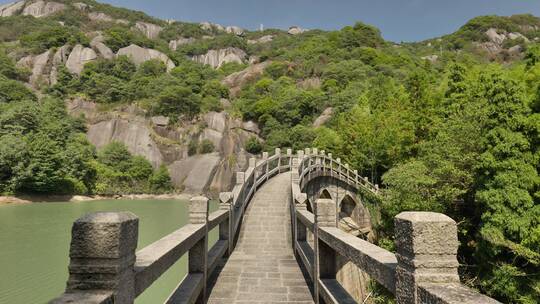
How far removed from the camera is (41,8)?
9844 cm

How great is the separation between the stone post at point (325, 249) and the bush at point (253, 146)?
4197 cm

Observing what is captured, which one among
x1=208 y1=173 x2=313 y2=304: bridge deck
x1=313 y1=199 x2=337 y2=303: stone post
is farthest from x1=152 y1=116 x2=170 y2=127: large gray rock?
x1=313 y1=199 x2=337 y2=303: stone post

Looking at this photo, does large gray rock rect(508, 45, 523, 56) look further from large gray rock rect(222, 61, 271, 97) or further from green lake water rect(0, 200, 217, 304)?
green lake water rect(0, 200, 217, 304)

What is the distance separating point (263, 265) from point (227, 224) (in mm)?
1376

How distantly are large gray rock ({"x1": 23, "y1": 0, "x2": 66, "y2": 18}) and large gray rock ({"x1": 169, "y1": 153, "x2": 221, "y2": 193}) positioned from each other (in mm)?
90361

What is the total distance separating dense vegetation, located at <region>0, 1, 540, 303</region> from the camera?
11523 millimetres

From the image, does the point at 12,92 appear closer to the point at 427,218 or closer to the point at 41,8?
the point at 427,218

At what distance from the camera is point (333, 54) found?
73.6m

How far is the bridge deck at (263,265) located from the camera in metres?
5.18

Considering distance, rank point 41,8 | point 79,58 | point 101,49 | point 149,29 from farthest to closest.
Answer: point 149,29 → point 41,8 → point 101,49 → point 79,58

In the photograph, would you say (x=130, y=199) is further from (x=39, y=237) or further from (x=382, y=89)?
(x=382, y=89)

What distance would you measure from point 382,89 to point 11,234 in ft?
139

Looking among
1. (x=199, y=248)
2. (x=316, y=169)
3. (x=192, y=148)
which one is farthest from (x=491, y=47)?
(x=199, y=248)

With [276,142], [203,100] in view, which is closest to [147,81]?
[203,100]
